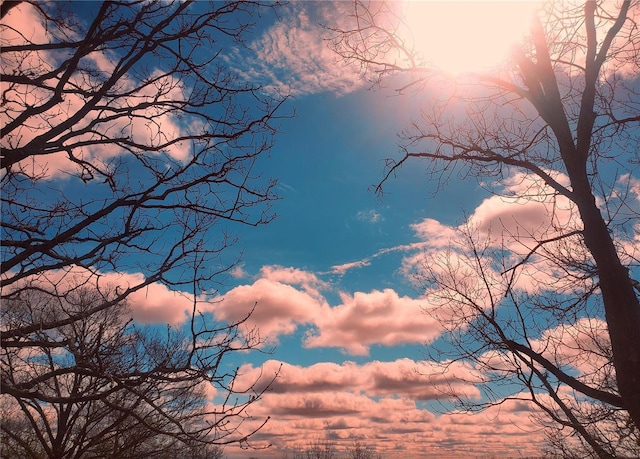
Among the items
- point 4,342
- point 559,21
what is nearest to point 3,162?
point 4,342

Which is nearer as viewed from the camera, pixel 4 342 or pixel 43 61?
pixel 4 342

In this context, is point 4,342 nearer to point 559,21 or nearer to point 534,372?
point 534,372

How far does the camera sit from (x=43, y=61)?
449cm

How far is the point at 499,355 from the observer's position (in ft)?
16.3

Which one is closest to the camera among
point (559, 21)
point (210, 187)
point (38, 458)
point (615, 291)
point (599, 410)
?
point (615, 291)

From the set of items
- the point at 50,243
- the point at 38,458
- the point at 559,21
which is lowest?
the point at 38,458

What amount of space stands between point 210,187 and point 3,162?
1.72 meters

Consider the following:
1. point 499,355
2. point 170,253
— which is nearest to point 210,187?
point 170,253

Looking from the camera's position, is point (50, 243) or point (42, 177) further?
point (42, 177)

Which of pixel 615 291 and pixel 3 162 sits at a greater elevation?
pixel 3 162

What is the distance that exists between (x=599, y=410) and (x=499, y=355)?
1.91 meters

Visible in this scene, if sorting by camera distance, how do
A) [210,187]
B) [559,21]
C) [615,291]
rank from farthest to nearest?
[559,21]
[210,187]
[615,291]

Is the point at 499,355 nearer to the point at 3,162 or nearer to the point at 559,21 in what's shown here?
the point at 559,21

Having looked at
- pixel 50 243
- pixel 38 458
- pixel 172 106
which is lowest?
pixel 38 458
